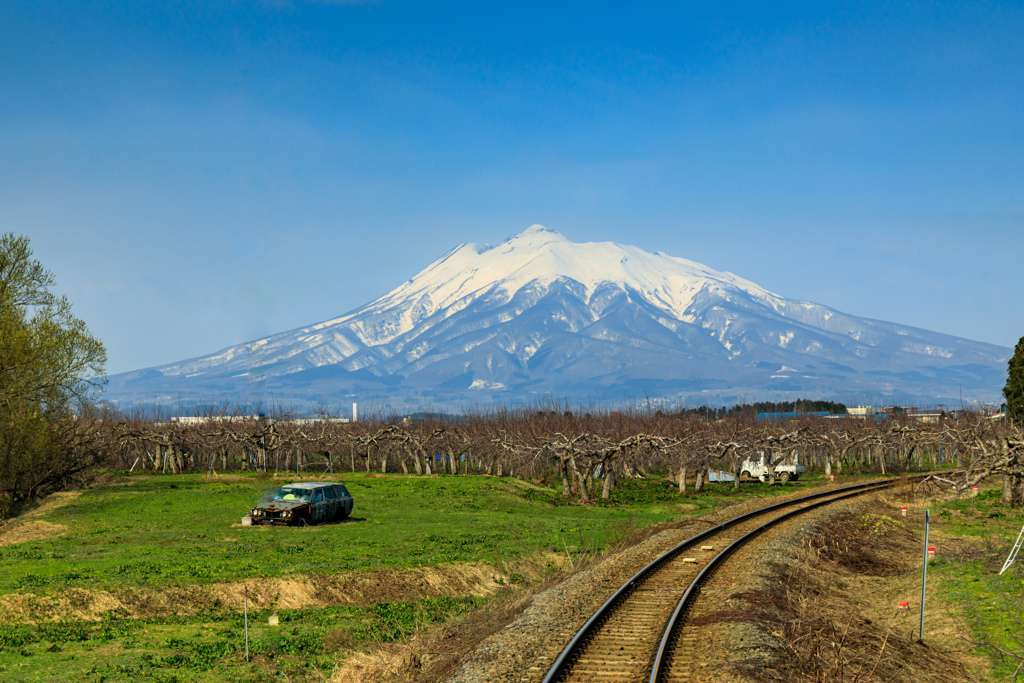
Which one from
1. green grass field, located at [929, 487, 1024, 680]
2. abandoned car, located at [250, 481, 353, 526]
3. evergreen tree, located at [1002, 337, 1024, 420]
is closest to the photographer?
green grass field, located at [929, 487, 1024, 680]

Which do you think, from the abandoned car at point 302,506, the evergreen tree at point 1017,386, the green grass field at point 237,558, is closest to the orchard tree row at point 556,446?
the evergreen tree at point 1017,386

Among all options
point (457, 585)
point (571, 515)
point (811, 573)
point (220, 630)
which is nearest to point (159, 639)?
point (220, 630)

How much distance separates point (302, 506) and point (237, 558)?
8.00 meters

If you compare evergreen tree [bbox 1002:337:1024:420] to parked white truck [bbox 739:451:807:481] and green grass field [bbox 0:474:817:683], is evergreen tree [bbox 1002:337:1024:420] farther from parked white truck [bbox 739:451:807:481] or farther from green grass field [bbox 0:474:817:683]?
green grass field [bbox 0:474:817:683]

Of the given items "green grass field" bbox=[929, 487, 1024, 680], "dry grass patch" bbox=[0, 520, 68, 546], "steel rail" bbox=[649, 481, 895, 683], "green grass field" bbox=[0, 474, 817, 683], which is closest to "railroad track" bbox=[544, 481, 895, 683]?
"steel rail" bbox=[649, 481, 895, 683]

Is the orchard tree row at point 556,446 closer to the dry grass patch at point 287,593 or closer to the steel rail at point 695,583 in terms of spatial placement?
the steel rail at point 695,583

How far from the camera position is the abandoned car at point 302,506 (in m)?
35.5

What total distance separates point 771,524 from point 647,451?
24.9m

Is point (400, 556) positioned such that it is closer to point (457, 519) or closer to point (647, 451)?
point (457, 519)

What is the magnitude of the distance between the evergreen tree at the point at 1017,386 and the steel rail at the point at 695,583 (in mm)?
41311

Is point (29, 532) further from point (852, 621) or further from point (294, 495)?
point (852, 621)

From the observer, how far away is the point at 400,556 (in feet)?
95.6

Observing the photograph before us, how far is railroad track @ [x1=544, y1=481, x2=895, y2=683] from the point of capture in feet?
49.5

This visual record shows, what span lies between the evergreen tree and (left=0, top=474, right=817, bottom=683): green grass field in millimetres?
41012
